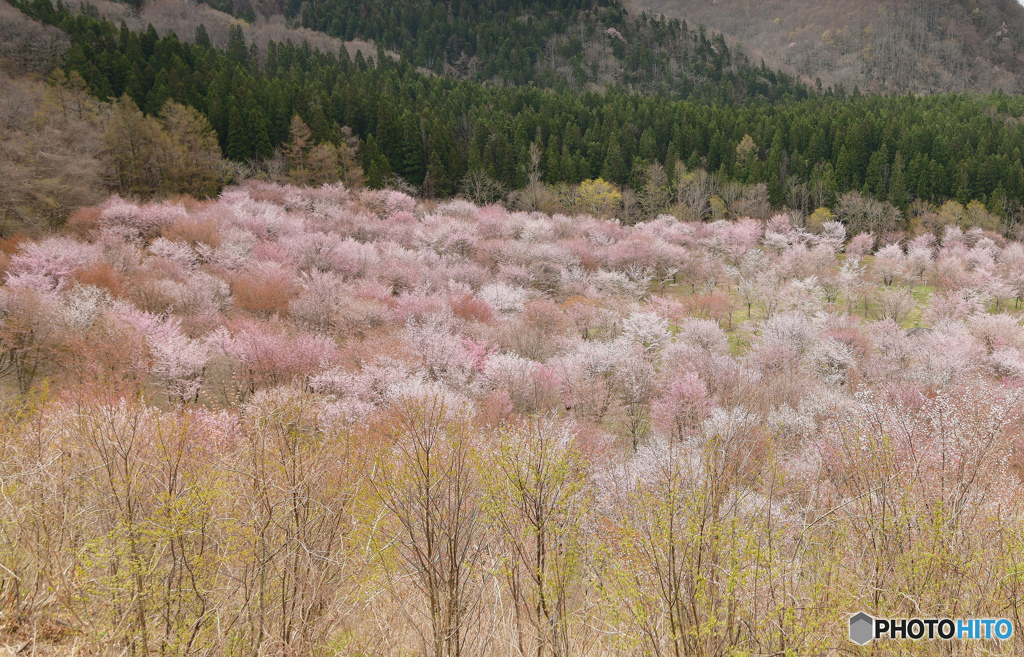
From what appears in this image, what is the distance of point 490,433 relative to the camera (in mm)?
16781

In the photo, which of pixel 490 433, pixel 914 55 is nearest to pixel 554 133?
pixel 490 433

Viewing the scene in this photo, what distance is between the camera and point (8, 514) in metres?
6.70

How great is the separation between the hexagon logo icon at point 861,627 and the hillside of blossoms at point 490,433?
0.19m

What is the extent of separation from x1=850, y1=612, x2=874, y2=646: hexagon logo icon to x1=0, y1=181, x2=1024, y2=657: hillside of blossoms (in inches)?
7.6

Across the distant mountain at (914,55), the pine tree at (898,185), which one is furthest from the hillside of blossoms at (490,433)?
the distant mountain at (914,55)

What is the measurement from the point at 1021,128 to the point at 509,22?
12178cm

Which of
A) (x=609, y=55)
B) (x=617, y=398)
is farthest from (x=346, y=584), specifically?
(x=609, y=55)

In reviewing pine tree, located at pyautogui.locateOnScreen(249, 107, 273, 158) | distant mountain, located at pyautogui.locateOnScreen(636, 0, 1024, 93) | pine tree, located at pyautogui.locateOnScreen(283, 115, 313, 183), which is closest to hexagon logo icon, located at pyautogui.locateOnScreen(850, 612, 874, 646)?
pine tree, located at pyautogui.locateOnScreen(283, 115, 313, 183)

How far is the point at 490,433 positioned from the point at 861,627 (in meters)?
12.1

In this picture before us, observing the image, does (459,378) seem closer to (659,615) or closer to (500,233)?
(659,615)

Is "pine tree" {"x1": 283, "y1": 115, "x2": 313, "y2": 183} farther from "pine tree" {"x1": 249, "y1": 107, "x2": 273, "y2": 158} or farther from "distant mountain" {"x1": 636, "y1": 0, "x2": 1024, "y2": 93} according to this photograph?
"distant mountain" {"x1": 636, "y1": 0, "x2": 1024, "y2": 93}

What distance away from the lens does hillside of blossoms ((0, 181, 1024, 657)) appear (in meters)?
5.75

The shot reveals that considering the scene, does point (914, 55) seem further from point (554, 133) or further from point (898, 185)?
point (554, 133)

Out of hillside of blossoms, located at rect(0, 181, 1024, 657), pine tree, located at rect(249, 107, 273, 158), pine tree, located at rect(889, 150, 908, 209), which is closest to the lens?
hillside of blossoms, located at rect(0, 181, 1024, 657)
